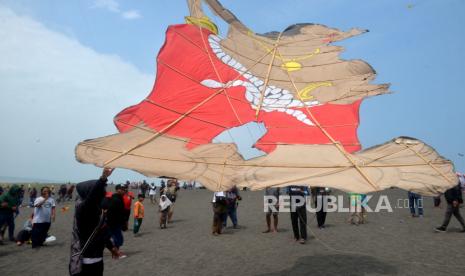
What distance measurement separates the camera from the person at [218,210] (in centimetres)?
1155

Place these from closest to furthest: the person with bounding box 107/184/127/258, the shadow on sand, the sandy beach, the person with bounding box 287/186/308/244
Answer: the person with bounding box 107/184/127/258
the shadow on sand
the sandy beach
the person with bounding box 287/186/308/244

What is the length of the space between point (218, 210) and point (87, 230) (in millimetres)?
7390

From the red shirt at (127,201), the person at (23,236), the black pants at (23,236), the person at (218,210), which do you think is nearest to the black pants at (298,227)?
the person at (218,210)

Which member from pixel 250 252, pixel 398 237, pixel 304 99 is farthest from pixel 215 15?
pixel 398 237

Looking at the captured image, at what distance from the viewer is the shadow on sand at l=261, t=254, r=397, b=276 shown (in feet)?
22.5

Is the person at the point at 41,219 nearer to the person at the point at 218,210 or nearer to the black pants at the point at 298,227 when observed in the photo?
the person at the point at 218,210

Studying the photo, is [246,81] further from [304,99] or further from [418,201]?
[418,201]

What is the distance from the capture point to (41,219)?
1041 centimetres

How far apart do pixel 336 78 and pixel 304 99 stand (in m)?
0.62

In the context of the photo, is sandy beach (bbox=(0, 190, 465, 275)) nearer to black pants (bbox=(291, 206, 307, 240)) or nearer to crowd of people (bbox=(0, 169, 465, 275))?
black pants (bbox=(291, 206, 307, 240))

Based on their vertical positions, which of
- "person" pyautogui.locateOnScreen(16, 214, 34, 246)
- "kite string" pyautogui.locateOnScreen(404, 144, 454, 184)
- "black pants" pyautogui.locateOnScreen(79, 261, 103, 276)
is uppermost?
"kite string" pyautogui.locateOnScreen(404, 144, 454, 184)

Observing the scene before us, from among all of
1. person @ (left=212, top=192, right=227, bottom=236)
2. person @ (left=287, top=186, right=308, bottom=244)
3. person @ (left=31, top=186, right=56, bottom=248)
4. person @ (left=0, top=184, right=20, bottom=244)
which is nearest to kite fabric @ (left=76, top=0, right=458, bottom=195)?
person @ (left=287, top=186, right=308, bottom=244)

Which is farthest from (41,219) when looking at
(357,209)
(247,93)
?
(357,209)

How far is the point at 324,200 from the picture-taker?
1348 cm
